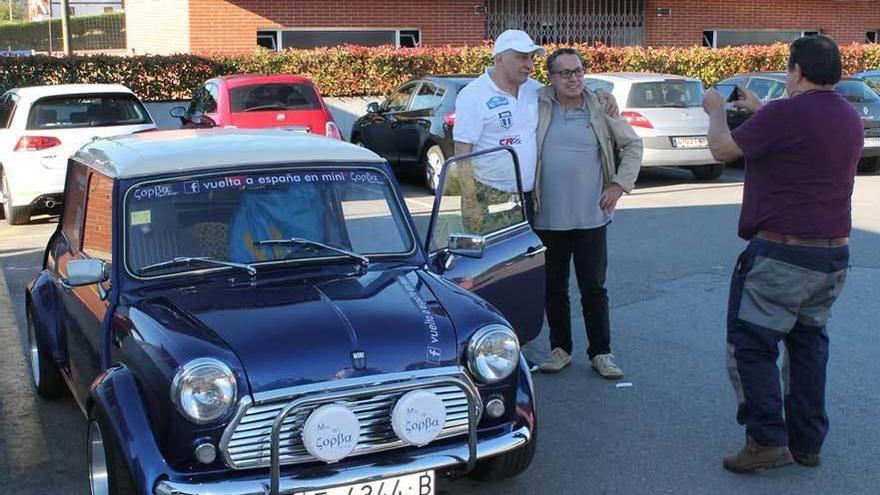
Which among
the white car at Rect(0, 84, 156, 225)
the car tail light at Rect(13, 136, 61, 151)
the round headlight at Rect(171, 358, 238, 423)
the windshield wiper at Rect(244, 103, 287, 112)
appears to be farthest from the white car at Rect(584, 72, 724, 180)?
the round headlight at Rect(171, 358, 238, 423)

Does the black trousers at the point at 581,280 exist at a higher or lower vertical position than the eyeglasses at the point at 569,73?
lower

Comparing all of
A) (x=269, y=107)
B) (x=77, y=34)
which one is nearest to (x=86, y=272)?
(x=269, y=107)

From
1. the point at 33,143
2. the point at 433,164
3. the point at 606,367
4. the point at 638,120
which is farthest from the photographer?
the point at 638,120

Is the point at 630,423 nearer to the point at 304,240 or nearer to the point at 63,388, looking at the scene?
the point at 304,240

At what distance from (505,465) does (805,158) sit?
1.79 meters

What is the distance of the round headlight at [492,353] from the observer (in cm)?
407

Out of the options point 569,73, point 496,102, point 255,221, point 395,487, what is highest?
point 569,73

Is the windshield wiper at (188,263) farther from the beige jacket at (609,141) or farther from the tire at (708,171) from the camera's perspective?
the tire at (708,171)

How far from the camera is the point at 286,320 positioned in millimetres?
4023

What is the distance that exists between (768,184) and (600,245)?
1598 mm

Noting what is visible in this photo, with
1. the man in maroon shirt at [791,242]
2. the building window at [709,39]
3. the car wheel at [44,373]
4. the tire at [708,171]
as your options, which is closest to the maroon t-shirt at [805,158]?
the man in maroon shirt at [791,242]

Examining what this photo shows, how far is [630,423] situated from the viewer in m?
5.53

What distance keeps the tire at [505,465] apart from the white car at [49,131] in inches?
327

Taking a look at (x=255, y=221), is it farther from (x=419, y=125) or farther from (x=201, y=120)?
(x=419, y=125)
